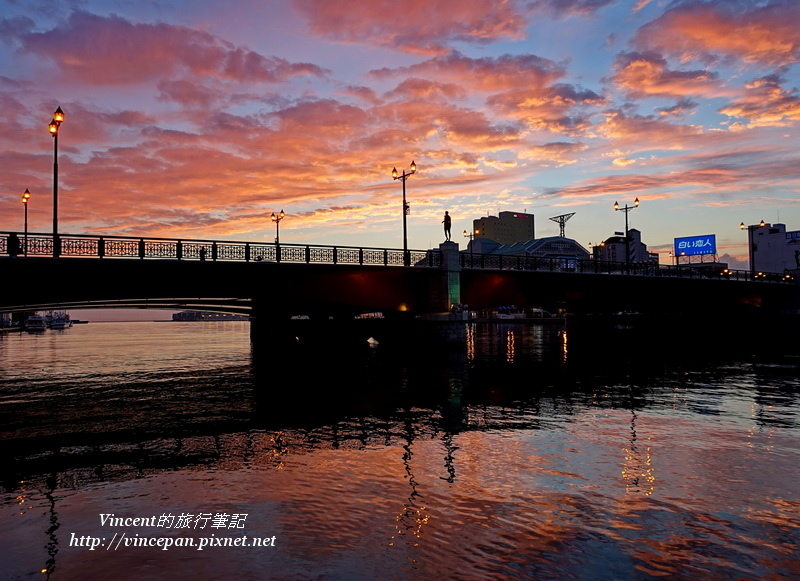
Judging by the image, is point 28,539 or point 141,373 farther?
point 141,373

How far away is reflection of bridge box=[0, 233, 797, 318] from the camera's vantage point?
108 ft

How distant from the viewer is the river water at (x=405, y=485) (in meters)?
7.84

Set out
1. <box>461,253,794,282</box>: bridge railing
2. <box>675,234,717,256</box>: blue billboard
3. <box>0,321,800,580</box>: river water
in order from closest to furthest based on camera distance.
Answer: <box>0,321,800,580</box>: river water < <box>461,253,794,282</box>: bridge railing < <box>675,234,717,256</box>: blue billboard

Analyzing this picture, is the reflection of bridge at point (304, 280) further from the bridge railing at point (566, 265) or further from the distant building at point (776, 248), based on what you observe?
the distant building at point (776, 248)

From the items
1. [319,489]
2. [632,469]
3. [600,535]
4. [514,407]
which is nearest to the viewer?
[600,535]

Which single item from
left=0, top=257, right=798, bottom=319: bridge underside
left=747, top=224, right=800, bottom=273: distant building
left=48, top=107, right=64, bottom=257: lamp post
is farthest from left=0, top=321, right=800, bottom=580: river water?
left=747, top=224, right=800, bottom=273: distant building

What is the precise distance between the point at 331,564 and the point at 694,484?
743 cm

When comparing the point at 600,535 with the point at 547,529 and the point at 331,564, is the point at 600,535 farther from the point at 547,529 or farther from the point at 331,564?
the point at 331,564

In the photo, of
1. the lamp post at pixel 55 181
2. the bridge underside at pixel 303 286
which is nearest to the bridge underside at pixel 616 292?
the bridge underside at pixel 303 286

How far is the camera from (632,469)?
12.1 metres

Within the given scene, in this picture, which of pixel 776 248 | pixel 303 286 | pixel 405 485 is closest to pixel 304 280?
pixel 303 286

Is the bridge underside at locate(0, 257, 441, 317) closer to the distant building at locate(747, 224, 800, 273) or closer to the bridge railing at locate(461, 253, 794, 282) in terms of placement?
the bridge railing at locate(461, 253, 794, 282)

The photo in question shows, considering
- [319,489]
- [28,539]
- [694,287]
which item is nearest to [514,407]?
[319,489]

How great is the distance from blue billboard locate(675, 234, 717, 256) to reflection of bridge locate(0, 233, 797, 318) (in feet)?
208
